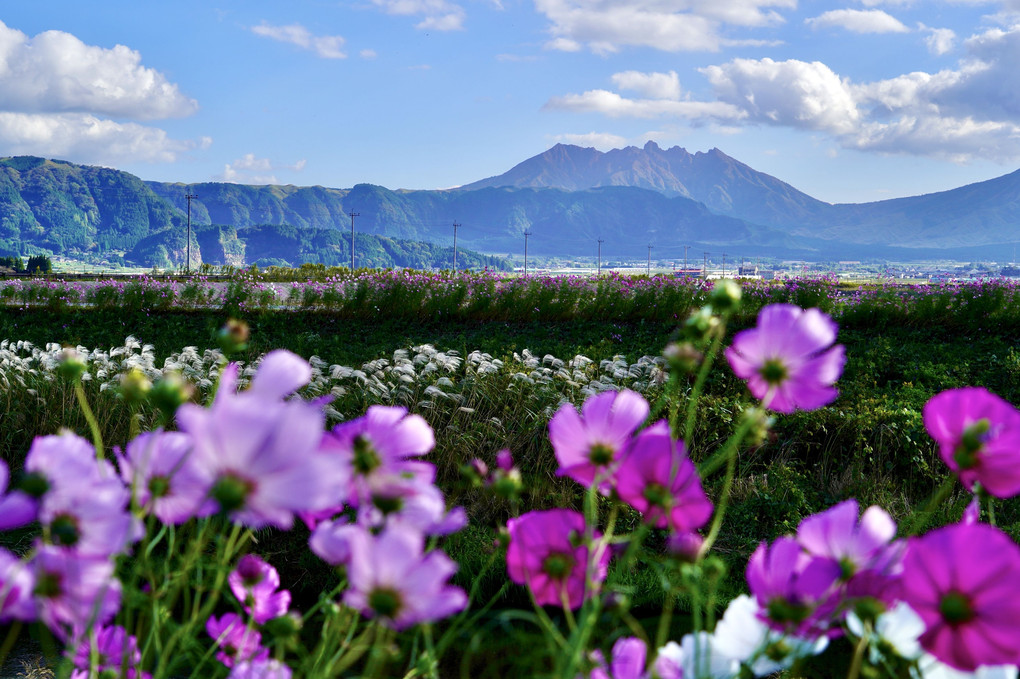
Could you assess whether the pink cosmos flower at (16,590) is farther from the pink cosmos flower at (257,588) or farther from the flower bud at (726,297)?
the flower bud at (726,297)

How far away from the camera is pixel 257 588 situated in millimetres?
852

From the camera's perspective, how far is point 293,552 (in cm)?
339

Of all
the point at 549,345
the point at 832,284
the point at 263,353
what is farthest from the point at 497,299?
the point at 832,284

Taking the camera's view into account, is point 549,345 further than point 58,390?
Yes

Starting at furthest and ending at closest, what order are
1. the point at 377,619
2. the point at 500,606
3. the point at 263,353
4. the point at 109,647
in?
the point at 263,353, the point at 500,606, the point at 109,647, the point at 377,619

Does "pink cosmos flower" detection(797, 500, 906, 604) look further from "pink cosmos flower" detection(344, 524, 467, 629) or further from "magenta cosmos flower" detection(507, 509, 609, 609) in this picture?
"pink cosmos flower" detection(344, 524, 467, 629)

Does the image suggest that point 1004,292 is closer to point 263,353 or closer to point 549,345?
point 549,345

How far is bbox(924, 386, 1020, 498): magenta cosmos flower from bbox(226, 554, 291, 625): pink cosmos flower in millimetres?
620

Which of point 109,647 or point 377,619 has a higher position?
point 377,619

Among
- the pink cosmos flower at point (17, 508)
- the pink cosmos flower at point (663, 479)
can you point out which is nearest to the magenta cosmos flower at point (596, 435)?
the pink cosmos flower at point (663, 479)

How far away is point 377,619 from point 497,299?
10.3 m

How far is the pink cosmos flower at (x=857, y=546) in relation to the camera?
579 mm

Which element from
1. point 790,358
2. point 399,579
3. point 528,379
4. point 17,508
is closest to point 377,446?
point 399,579

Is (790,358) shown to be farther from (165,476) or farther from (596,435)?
(165,476)
